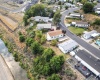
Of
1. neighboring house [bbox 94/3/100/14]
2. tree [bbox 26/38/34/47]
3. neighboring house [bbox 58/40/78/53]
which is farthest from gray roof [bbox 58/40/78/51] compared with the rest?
neighboring house [bbox 94/3/100/14]

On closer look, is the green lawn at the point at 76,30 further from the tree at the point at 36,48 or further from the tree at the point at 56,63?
the tree at the point at 56,63

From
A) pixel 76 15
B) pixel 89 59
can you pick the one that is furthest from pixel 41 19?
pixel 89 59

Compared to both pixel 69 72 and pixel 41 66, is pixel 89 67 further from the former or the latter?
pixel 41 66

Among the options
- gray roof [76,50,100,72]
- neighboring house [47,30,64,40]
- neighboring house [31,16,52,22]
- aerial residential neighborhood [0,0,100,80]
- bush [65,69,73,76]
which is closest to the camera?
gray roof [76,50,100,72]

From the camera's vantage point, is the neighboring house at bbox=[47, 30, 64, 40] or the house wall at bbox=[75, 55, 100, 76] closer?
the house wall at bbox=[75, 55, 100, 76]

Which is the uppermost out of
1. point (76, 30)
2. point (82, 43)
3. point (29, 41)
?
point (76, 30)

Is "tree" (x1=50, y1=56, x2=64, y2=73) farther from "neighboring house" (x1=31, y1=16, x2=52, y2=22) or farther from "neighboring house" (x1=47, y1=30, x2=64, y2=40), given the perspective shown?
"neighboring house" (x1=31, y1=16, x2=52, y2=22)

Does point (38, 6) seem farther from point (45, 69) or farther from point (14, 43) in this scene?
point (45, 69)

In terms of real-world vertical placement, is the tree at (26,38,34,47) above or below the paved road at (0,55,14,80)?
above

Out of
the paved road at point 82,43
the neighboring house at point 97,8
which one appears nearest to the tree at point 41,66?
the paved road at point 82,43
